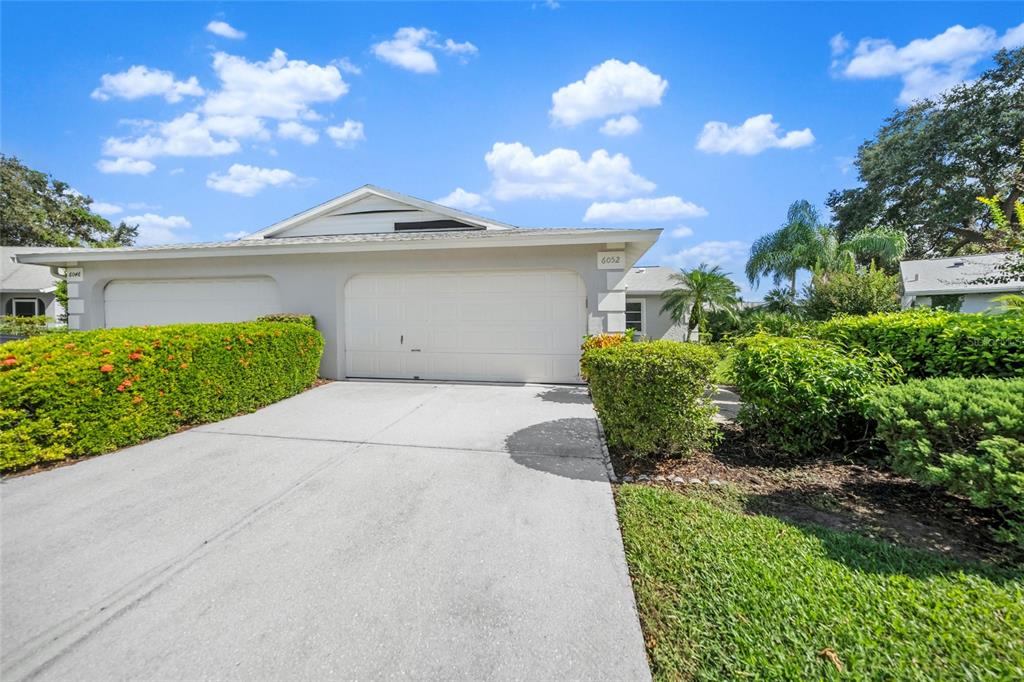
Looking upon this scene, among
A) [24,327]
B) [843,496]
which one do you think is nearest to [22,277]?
[24,327]

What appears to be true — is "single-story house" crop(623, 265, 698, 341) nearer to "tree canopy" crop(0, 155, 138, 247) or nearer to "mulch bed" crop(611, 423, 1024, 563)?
"mulch bed" crop(611, 423, 1024, 563)

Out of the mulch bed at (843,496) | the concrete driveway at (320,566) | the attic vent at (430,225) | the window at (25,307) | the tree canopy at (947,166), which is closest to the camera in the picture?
the concrete driveway at (320,566)

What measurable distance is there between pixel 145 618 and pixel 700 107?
33.2ft

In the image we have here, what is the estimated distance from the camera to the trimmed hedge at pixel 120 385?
387cm

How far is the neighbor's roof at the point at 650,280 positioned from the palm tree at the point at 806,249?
373 cm

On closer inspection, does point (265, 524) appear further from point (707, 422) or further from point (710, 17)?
point (710, 17)

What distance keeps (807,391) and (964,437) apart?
3.91 ft

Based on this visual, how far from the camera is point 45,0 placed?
6773mm

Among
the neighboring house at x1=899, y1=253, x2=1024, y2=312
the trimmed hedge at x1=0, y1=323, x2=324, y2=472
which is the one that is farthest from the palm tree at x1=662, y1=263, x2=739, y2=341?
the trimmed hedge at x1=0, y1=323, x2=324, y2=472

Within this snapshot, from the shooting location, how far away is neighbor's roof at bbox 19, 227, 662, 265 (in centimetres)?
725

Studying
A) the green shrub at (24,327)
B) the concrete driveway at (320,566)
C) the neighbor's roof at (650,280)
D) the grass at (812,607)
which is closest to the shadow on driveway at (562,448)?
the concrete driveway at (320,566)

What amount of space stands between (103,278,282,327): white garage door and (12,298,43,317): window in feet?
56.1

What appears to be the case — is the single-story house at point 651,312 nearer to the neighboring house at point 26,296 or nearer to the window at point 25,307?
the neighboring house at point 26,296

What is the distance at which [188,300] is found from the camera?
30.5ft
